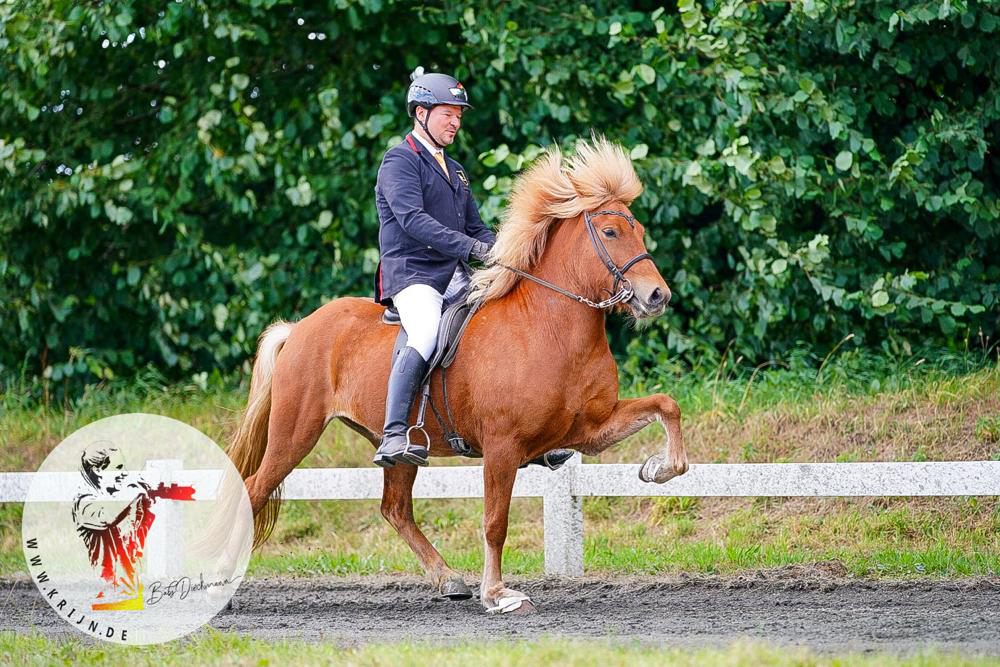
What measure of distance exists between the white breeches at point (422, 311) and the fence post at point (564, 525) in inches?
70.8

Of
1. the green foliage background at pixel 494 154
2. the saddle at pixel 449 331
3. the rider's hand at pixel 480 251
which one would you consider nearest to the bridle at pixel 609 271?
the rider's hand at pixel 480 251

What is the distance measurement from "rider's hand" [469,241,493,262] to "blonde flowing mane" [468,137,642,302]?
2.2 inches

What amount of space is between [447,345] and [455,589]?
5.36 ft

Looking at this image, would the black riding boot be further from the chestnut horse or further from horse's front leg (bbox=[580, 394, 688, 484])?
horse's front leg (bbox=[580, 394, 688, 484])

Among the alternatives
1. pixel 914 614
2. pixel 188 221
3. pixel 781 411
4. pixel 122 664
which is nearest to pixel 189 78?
pixel 188 221

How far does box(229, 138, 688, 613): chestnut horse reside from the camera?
6164 mm

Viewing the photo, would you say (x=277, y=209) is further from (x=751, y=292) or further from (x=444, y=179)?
(x=444, y=179)

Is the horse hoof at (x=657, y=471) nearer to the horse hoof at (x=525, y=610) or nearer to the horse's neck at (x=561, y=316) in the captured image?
the horse's neck at (x=561, y=316)

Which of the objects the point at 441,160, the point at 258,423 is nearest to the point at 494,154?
the point at 441,160

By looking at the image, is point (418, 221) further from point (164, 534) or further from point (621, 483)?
point (164, 534)

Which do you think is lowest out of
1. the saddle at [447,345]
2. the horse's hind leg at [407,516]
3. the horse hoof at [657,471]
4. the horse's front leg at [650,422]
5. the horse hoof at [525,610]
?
the horse hoof at [525,610]

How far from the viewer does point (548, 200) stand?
21.4ft

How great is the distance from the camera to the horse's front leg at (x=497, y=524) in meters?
6.27

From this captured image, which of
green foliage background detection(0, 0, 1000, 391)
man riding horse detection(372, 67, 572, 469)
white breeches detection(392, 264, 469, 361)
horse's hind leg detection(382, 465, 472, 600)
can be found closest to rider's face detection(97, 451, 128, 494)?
horse's hind leg detection(382, 465, 472, 600)
